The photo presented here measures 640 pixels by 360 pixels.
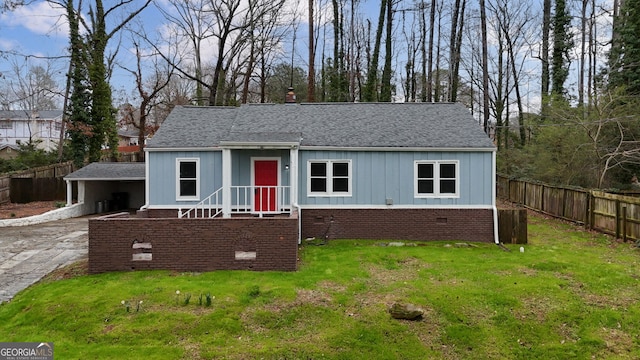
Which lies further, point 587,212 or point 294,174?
point 587,212

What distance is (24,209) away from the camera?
1873cm

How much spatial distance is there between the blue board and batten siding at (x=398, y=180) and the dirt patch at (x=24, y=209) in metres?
13.0

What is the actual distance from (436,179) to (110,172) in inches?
605

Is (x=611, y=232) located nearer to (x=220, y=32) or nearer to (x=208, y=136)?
(x=208, y=136)

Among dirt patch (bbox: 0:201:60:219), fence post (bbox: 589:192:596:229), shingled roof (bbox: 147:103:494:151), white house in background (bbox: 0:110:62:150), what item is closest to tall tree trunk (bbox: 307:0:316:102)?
shingled roof (bbox: 147:103:494:151)

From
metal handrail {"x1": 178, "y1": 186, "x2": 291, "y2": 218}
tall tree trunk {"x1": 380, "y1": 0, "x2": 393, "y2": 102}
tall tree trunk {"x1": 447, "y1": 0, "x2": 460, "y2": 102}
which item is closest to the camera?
metal handrail {"x1": 178, "y1": 186, "x2": 291, "y2": 218}

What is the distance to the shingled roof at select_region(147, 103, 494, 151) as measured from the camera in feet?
42.2

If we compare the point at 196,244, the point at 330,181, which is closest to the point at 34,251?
the point at 196,244

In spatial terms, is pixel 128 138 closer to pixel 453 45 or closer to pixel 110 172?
pixel 110 172

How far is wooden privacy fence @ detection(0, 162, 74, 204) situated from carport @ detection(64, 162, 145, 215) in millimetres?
1436

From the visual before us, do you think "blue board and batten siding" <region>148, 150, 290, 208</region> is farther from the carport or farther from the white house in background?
the white house in background

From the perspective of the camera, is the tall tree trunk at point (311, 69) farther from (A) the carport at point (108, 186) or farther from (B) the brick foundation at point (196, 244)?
(B) the brick foundation at point (196, 244)

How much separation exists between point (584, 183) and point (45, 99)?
50339 mm

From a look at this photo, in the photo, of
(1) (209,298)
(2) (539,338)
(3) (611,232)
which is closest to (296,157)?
(1) (209,298)
